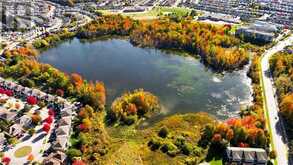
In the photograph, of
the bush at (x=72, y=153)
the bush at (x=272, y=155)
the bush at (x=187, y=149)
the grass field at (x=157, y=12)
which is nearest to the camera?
the bush at (x=72, y=153)

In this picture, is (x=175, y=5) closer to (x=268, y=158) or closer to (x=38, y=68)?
(x=38, y=68)

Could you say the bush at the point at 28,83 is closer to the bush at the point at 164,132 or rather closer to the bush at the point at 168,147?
the bush at the point at 164,132

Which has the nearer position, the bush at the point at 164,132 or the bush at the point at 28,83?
the bush at the point at 164,132

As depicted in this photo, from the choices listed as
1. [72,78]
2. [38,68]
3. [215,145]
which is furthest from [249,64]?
[38,68]

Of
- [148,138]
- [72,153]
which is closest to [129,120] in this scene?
[148,138]

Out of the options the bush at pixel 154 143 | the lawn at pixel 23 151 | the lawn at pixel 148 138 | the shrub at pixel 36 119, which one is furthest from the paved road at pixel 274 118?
the shrub at pixel 36 119

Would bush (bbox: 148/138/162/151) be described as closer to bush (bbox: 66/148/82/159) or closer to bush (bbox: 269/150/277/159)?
bush (bbox: 66/148/82/159)
